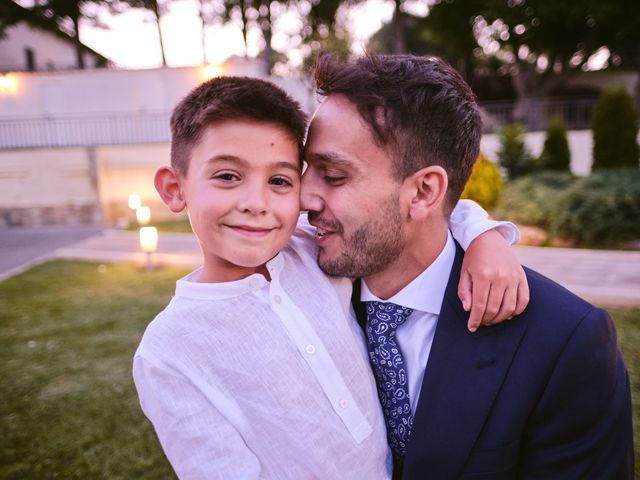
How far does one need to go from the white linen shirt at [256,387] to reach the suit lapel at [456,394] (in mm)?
162

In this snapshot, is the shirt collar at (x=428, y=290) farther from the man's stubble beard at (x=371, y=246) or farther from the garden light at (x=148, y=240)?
the garden light at (x=148, y=240)

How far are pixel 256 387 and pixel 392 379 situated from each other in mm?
525

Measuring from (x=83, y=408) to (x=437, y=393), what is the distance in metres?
3.32

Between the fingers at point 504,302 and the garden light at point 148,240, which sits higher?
the fingers at point 504,302

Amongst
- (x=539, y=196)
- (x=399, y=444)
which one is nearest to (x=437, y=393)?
(x=399, y=444)

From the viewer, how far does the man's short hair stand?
1.68 m

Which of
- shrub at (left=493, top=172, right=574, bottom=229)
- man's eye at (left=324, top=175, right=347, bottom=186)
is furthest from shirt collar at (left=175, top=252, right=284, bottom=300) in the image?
shrub at (left=493, top=172, right=574, bottom=229)

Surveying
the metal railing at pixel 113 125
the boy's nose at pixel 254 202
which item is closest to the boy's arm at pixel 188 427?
the boy's nose at pixel 254 202

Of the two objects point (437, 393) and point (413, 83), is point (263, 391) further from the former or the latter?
point (413, 83)

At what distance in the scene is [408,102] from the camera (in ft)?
5.55

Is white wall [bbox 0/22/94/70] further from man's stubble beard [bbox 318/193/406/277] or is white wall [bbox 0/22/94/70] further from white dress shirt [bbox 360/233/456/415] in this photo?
white dress shirt [bbox 360/233/456/415]

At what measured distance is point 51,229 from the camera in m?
15.6

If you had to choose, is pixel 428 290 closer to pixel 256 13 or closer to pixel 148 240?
pixel 148 240

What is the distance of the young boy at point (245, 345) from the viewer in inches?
52.2
